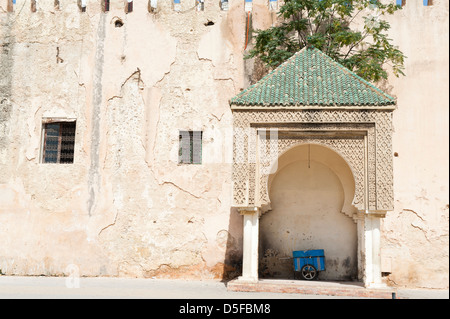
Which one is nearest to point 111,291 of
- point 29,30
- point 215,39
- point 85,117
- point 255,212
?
point 255,212

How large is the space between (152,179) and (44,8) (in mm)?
4719

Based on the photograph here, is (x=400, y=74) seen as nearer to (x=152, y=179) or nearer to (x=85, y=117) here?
(x=152, y=179)

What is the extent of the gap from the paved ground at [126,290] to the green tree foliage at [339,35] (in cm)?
441

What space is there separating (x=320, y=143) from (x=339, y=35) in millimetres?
2690

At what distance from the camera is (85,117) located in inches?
429

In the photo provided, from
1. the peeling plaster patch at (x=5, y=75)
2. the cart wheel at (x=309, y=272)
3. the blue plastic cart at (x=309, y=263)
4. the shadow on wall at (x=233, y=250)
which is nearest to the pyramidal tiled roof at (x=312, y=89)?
the shadow on wall at (x=233, y=250)

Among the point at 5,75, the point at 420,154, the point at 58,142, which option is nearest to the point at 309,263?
the point at 420,154

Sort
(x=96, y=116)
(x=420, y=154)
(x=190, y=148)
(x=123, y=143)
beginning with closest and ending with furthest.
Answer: (x=420, y=154), (x=190, y=148), (x=123, y=143), (x=96, y=116)

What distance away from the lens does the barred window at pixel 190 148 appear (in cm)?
1054

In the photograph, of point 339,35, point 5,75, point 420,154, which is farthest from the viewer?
point 5,75

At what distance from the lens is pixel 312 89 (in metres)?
8.38

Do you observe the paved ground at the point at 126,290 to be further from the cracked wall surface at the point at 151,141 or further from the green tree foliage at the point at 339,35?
the green tree foliage at the point at 339,35

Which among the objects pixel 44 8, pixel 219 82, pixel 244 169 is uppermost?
pixel 44 8

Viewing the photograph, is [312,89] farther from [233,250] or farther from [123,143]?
[123,143]
